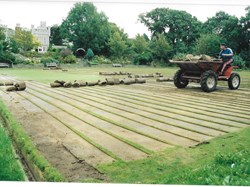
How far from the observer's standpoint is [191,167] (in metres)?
2.23

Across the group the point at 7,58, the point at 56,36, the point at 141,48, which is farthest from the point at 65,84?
the point at 7,58

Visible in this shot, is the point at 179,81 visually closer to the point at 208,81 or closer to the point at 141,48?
the point at 208,81

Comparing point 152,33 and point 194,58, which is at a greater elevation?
point 152,33

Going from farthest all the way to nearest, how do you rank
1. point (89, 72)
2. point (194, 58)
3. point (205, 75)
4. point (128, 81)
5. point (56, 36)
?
point (89, 72), point (128, 81), point (194, 58), point (205, 75), point (56, 36)

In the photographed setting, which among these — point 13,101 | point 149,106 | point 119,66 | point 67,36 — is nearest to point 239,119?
point 149,106

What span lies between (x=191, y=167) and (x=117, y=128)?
128 centimetres

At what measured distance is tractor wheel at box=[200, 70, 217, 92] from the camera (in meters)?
6.65

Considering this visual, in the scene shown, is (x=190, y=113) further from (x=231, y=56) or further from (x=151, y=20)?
(x=231, y=56)

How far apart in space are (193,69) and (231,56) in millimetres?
893

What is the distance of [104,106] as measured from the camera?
191 inches

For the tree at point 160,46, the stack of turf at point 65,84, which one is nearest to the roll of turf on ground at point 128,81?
the tree at point 160,46

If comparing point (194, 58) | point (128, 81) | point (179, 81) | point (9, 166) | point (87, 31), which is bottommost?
point (9, 166)

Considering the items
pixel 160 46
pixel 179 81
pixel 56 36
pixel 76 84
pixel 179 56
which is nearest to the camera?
pixel 56 36

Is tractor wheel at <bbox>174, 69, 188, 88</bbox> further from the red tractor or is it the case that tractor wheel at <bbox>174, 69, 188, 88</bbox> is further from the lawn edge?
the lawn edge
